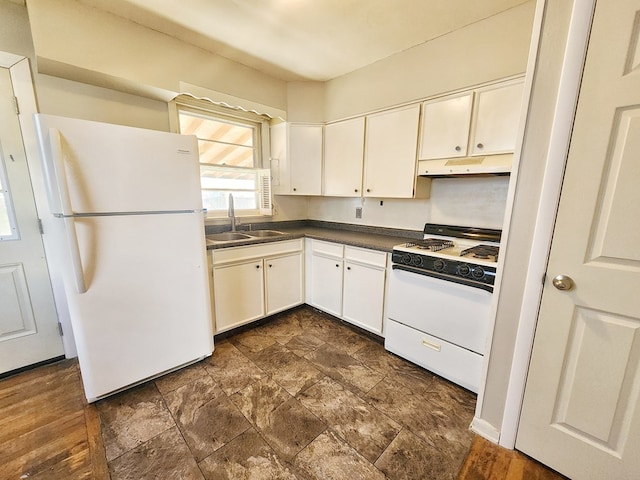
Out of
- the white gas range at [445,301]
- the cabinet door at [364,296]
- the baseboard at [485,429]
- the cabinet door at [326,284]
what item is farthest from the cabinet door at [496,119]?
the baseboard at [485,429]

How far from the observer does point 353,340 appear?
94.8 inches

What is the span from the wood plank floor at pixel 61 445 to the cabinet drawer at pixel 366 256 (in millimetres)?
1256

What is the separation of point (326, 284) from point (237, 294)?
89cm

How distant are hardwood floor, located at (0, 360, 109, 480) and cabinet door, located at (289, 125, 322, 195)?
2411mm

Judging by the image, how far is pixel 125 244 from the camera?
1587 millimetres

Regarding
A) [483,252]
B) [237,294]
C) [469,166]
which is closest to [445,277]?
[483,252]

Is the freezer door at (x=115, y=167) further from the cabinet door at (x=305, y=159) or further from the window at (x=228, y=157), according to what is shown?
the cabinet door at (x=305, y=159)

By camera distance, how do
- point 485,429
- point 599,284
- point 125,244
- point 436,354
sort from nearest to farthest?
point 599,284 → point 485,429 → point 125,244 → point 436,354

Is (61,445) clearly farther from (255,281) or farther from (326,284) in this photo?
(326,284)

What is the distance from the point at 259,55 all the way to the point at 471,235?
2.41 m

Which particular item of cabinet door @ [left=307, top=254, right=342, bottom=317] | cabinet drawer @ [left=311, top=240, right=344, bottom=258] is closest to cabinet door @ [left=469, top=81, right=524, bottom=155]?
cabinet drawer @ [left=311, top=240, right=344, bottom=258]

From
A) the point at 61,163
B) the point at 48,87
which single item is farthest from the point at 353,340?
the point at 48,87

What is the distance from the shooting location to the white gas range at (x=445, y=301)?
1.64 m

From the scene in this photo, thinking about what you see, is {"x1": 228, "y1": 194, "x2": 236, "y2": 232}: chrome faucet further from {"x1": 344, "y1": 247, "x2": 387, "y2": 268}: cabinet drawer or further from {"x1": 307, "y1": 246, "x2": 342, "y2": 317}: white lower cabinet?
{"x1": 344, "y1": 247, "x2": 387, "y2": 268}: cabinet drawer
